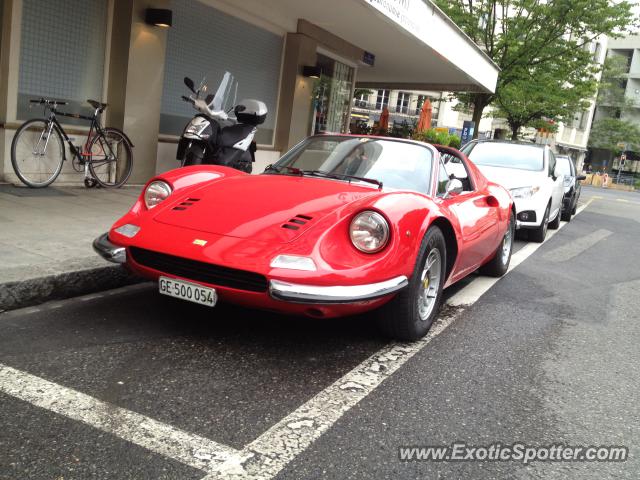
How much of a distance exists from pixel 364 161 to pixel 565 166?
10.2 metres

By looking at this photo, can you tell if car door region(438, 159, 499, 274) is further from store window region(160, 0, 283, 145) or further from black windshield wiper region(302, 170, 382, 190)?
store window region(160, 0, 283, 145)

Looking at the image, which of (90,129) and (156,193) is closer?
(156,193)

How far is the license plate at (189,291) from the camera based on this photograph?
3182 millimetres

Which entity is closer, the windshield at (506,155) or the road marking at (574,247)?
the road marking at (574,247)

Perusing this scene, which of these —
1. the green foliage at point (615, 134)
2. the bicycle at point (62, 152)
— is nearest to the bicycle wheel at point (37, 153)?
the bicycle at point (62, 152)

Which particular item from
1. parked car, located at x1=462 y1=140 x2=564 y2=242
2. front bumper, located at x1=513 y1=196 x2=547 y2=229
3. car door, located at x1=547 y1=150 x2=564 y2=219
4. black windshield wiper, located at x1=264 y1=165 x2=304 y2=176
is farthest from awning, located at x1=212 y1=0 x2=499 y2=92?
black windshield wiper, located at x1=264 y1=165 x2=304 y2=176

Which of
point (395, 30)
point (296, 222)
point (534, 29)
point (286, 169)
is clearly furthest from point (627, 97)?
point (296, 222)

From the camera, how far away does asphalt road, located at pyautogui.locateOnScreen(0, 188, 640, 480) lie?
231 cm

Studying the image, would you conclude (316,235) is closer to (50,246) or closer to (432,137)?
(50,246)

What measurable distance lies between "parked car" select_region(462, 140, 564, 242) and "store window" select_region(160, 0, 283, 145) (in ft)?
13.9

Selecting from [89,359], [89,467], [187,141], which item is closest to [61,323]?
[89,359]

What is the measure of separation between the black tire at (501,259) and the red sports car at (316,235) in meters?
1.49

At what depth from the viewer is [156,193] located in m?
4.03

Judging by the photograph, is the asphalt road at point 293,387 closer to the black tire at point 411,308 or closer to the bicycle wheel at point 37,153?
the black tire at point 411,308
